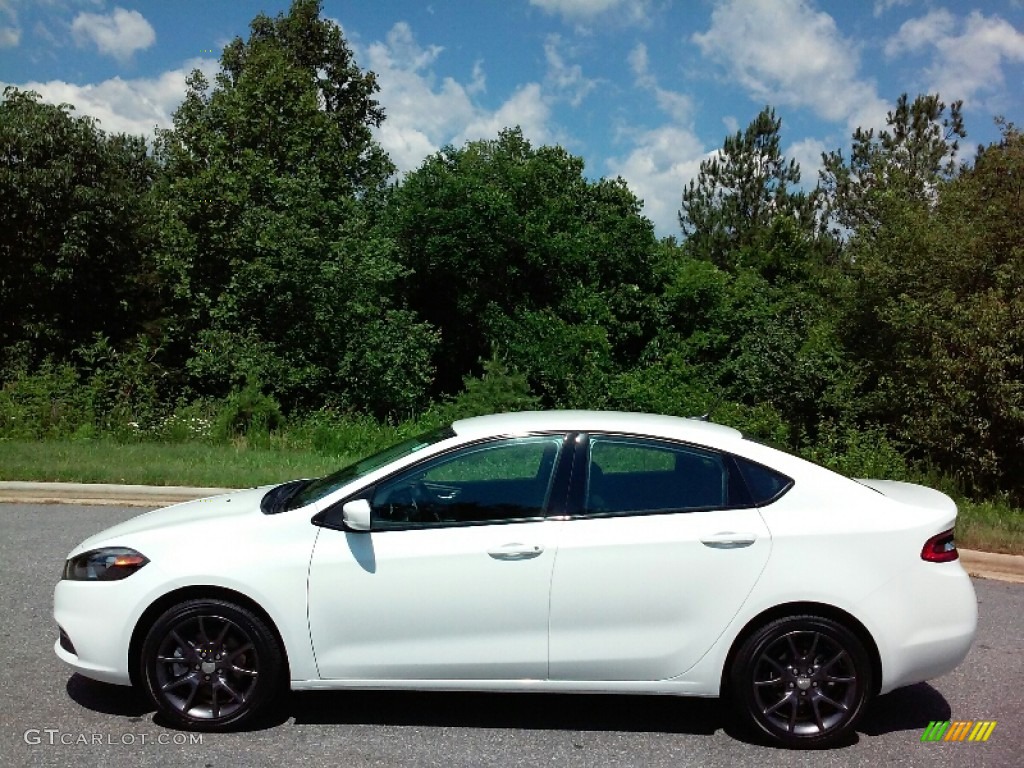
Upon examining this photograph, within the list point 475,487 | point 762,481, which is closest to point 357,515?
point 475,487

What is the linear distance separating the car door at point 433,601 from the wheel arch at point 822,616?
3.00 feet

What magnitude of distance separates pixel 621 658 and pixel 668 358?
56.5 feet

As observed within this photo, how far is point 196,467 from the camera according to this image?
11.4 m

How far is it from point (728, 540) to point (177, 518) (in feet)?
8.88

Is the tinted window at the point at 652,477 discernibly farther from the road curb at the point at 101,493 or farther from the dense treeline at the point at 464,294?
the dense treeline at the point at 464,294

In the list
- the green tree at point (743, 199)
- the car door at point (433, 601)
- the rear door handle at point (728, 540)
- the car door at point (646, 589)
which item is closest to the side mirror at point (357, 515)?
the car door at point (433, 601)

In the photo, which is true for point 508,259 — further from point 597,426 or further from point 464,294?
point 597,426

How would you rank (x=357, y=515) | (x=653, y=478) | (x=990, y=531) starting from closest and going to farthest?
(x=357, y=515), (x=653, y=478), (x=990, y=531)

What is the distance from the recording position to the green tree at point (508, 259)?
80.9ft

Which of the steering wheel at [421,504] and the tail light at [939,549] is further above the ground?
the steering wheel at [421,504]

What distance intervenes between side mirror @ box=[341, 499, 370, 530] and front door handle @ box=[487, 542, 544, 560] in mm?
580

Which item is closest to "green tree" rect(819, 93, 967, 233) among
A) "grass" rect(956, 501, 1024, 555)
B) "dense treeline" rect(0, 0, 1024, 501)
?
"dense treeline" rect(0, 0, 1024, 501)

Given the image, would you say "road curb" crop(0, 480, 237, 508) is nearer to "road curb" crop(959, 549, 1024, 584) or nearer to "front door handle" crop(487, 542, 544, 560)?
"front door handle" crop(487, 542, 544, 560)

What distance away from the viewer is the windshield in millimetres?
4609
